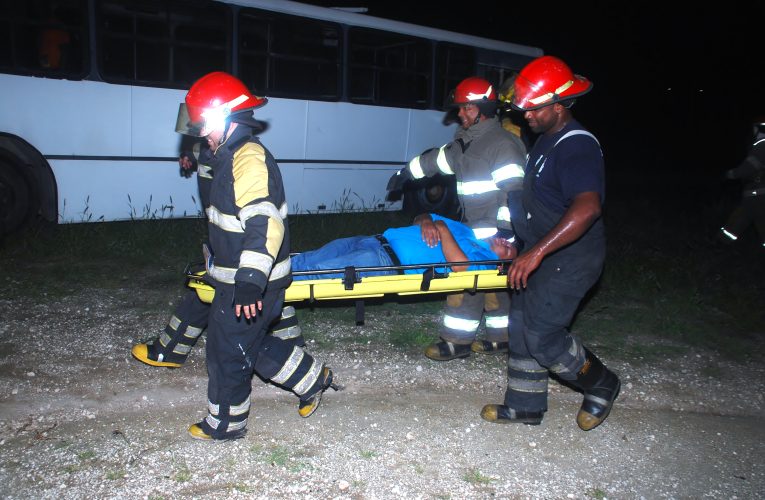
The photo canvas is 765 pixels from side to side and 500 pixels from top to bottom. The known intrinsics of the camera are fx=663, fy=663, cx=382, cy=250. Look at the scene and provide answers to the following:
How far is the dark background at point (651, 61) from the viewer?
95.9 ft

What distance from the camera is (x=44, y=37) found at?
6676 mm

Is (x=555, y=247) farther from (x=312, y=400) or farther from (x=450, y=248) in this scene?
(x=312, y=400)

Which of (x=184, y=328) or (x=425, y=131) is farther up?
(x=425, y=131)

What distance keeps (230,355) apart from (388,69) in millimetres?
6855

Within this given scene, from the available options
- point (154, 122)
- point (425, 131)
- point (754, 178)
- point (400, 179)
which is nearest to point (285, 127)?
point (154, 122)

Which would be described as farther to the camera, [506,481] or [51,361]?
[51,361]

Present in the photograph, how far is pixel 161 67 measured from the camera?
7414 millimetres

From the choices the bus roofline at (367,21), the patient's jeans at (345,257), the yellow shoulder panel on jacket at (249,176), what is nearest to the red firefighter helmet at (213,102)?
the yellow shoulder panel on jacket at (249,176)

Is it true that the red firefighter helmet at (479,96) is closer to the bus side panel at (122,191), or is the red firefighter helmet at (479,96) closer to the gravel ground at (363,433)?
the gravel ground at (363,433)

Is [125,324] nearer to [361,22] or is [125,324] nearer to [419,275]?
[419,275]

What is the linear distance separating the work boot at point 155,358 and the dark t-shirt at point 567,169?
2409 mm

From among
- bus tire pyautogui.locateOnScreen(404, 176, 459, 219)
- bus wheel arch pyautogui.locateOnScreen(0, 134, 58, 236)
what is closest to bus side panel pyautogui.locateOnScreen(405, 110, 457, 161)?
bus tire pyautogui.locateOnScreen(404, 176, 459, 219)

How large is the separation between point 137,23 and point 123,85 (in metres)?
0.68

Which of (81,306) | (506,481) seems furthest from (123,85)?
(506,481)
